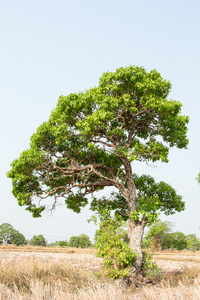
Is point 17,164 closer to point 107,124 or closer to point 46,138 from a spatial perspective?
point 46,138

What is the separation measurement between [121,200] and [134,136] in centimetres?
364

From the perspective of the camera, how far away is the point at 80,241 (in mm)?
64188

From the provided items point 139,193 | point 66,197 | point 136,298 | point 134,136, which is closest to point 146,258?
point 139,193

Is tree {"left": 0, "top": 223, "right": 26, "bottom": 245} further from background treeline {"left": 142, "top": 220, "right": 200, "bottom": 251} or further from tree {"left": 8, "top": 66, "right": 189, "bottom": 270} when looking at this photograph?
tree {"left": 8, "top": 66, "right": 189, "bottom": 270}

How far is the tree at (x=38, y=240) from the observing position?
6016 centimetres

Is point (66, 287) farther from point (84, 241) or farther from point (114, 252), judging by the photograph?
point (84, 241)

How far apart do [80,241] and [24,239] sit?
567 inches

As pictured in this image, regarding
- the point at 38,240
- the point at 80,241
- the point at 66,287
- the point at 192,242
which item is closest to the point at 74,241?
the point at 80,241

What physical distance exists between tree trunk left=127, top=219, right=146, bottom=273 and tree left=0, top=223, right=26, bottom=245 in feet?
158

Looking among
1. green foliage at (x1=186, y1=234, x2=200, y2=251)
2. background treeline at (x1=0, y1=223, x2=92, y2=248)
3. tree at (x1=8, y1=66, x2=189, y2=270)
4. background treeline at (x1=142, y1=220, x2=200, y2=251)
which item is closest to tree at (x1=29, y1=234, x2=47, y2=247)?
background treeline at (x1=0, y1=223, x2=92, y2=248)

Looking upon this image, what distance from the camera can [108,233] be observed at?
36.8 ft

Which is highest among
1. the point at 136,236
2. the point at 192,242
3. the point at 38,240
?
the point at 136,236

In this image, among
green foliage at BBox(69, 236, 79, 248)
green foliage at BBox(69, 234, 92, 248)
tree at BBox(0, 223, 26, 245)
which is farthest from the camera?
green foliage at BBox(69, 236, 79, 248)

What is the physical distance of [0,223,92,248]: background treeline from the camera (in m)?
53.6
